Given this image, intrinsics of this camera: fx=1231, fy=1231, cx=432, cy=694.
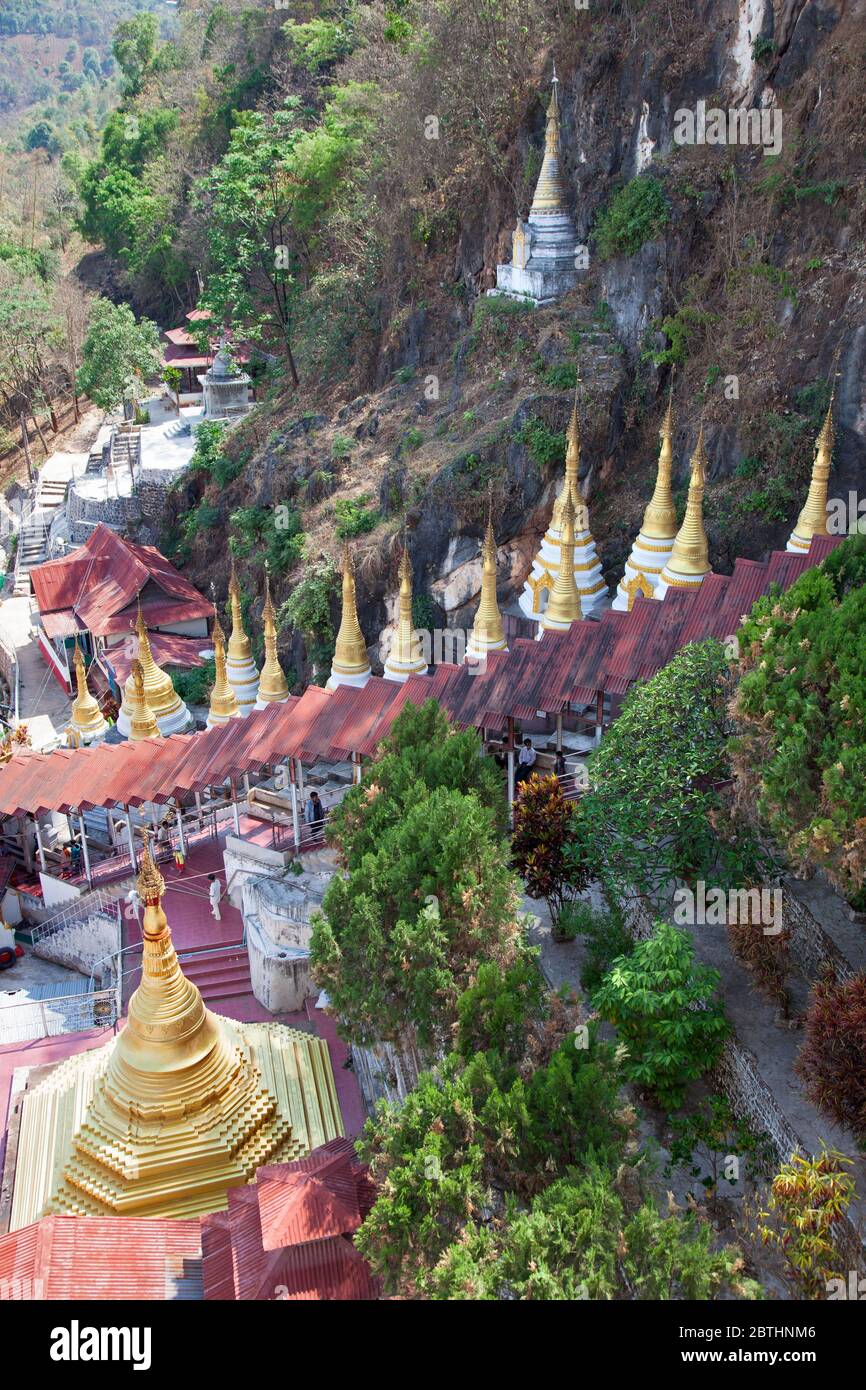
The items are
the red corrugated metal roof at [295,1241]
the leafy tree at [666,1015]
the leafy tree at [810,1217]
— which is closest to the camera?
the leafy tree at [810,1217]

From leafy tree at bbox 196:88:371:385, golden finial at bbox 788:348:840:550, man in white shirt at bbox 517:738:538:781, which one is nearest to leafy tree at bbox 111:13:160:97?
leafy tree at bbox 196:88:371:385

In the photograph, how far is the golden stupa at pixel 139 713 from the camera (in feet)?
77.9

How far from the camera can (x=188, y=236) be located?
55.1 metres

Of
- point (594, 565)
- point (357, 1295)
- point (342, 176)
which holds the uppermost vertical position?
point (342, 176)

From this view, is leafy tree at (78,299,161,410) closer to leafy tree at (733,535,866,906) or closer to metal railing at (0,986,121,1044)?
metal railing at (0,986,121,1044)

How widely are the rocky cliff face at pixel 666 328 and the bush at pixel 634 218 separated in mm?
145

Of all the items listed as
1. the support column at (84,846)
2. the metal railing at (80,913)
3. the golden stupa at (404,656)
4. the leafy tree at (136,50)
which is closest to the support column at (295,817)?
the golden stupa at (404,656)

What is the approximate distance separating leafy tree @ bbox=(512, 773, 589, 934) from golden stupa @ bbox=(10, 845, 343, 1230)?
4.02 m

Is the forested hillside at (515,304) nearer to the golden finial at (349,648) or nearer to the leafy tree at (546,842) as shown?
Result: the golden finial at (349,648)

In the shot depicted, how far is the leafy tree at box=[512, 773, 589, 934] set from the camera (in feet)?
52.9

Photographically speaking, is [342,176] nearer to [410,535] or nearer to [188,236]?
[188,236]

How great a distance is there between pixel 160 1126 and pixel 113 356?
132ft
